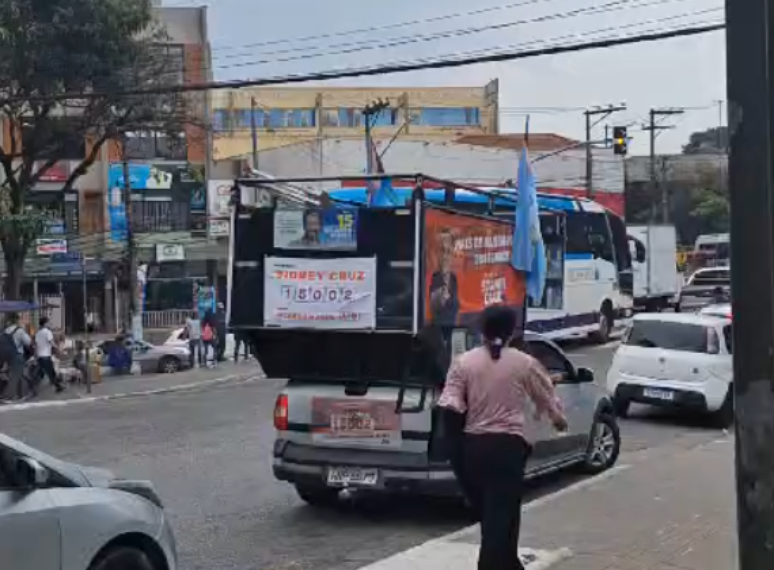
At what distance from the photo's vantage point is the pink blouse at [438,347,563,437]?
6535 mm

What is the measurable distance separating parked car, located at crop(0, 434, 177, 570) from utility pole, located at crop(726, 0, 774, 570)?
3161 millimetres

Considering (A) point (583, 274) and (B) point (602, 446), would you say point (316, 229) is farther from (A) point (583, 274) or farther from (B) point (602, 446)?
(A) point (583, 274)

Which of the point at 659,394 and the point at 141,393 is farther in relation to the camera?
the point at 141,393

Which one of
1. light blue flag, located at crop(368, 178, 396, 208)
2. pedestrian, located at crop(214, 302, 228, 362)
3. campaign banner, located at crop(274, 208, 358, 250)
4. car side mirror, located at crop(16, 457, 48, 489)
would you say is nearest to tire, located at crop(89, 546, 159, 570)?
car side mirror, located at crop(16, 457, 48, 489)

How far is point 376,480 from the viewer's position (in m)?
9.47

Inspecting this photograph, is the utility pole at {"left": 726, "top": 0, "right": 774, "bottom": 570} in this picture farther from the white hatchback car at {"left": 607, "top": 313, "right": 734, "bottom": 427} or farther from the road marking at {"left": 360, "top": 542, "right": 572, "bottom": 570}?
the white hatchback car at {"left": 607, "top": 313, "right": 734, "bottom": 427}

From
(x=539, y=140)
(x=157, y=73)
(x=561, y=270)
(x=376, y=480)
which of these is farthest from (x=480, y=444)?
(x=539, y=140)

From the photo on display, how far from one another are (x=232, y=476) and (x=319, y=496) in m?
2.01

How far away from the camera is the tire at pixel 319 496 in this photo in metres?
10.3

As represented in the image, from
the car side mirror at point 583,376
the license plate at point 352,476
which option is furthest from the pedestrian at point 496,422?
the car side mirror at point 583,376

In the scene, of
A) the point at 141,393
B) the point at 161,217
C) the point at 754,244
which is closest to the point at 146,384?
the point at 141,393

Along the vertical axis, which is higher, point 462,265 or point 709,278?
point 462,265

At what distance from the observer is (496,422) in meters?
6.52

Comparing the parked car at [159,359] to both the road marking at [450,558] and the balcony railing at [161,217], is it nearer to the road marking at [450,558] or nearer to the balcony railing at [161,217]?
the balcony railing at [161,217]
